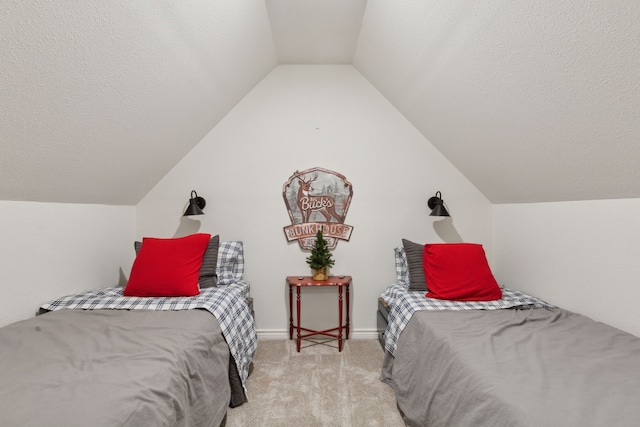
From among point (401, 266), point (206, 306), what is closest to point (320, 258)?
point (401, 266)

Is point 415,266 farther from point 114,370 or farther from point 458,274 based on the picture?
point 114,370

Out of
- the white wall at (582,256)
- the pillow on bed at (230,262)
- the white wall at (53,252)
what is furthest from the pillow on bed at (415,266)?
the white wall at (53,252)

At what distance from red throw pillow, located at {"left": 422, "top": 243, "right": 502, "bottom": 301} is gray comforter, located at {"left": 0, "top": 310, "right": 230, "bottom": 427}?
151 cm

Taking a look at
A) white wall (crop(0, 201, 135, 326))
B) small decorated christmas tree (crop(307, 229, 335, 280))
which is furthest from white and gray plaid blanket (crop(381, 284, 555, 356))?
white wall (crop(0, 201, 135, 326))

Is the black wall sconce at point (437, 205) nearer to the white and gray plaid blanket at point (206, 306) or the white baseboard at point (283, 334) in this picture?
the white baseboard at point (283, 334)

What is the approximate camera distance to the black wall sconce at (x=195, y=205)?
2.90 metres

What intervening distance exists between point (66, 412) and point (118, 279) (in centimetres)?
214

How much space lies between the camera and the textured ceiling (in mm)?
1237

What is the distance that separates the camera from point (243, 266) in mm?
3027

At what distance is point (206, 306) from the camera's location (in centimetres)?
204

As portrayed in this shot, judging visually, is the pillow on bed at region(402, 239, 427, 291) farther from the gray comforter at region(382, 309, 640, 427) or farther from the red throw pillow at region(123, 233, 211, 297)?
the red throw pillow at region(123, 233, 211, 297)

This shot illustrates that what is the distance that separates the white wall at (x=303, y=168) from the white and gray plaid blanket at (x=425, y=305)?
0.71 meters

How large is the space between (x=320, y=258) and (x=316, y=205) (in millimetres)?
505

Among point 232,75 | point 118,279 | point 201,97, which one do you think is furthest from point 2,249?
point 232,75
